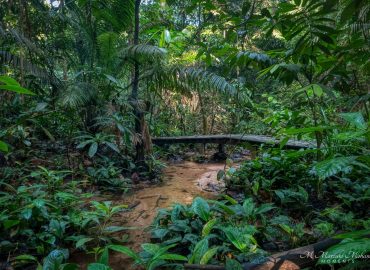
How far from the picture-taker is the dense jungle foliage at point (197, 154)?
1.84 meters

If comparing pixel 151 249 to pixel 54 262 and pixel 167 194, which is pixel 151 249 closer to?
pixel 54 262

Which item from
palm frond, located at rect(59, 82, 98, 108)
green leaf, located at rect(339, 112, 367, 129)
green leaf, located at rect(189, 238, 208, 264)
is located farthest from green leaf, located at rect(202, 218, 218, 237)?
palm frond, located at rect(59, 82, 98, 108)

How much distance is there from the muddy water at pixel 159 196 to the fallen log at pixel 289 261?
0.72 metres

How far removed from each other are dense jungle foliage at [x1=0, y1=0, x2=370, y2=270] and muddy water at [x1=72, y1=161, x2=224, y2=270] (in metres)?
0.09

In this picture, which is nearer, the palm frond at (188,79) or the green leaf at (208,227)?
the green leaf at (208,227)

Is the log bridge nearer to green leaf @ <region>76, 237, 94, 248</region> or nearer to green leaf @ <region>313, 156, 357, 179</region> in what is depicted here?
green leaf @ <region>76, 237, 94, 248</region>

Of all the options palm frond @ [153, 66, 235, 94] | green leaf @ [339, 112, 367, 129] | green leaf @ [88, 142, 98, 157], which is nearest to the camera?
green leaf @ [339, 112, 367, 129]

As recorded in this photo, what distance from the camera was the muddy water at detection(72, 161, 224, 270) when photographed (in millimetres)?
2453

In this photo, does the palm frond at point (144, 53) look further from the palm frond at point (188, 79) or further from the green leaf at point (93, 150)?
the green leaf at point (93, 150)

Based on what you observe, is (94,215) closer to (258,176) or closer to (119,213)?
(119,213)

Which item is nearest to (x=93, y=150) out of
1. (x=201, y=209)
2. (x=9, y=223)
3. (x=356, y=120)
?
(x=9, y=223)

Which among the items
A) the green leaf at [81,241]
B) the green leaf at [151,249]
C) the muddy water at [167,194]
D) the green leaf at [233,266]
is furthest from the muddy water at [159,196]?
the green leaf at [233,266]

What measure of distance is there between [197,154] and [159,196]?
324cm

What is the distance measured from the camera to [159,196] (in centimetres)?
354
